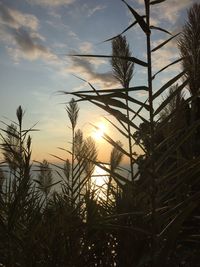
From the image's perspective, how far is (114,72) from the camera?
260 centimetres

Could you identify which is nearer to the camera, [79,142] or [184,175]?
[184,175]

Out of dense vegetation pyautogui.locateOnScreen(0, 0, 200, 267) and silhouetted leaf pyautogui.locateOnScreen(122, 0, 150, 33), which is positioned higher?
silhouetted leaf pyautogui.locateOnScreen(122, 0, 150, 33)

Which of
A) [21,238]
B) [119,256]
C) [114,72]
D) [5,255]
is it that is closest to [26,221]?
[21,238]

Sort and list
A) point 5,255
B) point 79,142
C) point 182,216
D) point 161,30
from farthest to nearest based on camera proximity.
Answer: point 79,142, point 5,255, point 161,30, point 182,216

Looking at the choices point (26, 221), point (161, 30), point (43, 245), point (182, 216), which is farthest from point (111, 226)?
point (26, 221)

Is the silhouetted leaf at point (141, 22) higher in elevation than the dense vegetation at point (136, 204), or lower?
higher

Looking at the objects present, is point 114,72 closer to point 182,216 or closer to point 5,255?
point 5,255

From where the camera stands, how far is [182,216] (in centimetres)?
102

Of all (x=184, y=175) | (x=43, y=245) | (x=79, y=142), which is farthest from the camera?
(x=79, y=142)

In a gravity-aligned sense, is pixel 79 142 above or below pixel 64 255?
above

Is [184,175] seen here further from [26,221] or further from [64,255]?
[26,221]

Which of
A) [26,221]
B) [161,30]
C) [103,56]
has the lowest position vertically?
[26,221]

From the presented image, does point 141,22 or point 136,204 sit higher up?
A: point 141,22

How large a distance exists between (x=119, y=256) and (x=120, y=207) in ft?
0.76
